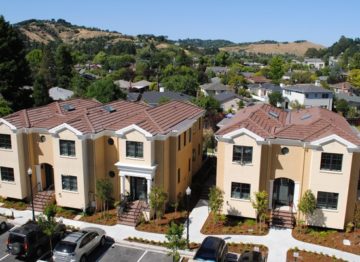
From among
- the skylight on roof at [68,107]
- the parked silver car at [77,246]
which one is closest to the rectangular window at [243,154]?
the parked silver car at [77,246]

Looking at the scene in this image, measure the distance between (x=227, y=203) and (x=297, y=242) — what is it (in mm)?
5447

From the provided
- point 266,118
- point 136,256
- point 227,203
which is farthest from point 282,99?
point 136,256

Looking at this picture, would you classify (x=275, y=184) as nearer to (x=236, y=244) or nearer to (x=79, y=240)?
(x=236, y=244)

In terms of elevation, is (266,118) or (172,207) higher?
(266,118)

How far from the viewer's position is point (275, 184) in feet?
87.0

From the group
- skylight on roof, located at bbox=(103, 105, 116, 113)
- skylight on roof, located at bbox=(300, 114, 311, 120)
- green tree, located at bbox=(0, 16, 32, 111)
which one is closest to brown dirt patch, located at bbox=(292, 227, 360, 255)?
skylight on roof, located at bbox=(300, 114, 311, 120)

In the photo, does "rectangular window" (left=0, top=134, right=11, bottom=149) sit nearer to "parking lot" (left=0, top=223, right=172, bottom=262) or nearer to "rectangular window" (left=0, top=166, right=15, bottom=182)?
"rectangular window" (left=0, top=166, right=15, bottom=182)

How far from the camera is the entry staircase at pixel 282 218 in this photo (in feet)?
83.1

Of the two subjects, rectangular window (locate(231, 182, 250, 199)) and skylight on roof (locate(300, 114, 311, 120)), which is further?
skylight on roof (locate(300, 114, 311, 120))

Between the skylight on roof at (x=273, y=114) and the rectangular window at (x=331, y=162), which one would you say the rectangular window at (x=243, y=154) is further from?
the skylight on roof at (x=273, y=114)

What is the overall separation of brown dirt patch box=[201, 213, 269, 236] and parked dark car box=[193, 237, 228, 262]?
11.2ft

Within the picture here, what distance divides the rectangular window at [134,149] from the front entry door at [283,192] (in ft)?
33.9

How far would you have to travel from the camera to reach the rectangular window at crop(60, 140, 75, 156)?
26.5 meters

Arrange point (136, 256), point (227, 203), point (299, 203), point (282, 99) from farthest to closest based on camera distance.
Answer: point (282, 99)
point (227, 203)
point (299, 203)
point (136, 256)
